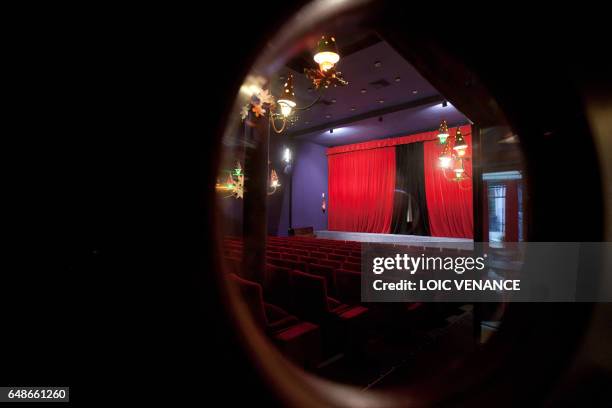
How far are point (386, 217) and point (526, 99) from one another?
463 inches

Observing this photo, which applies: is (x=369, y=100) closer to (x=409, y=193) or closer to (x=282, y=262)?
(x=409, y=193)

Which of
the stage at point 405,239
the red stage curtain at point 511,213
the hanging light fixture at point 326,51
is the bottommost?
the stage at point 405,239

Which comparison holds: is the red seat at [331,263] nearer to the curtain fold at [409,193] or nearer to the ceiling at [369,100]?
the ceiling at [369,100]

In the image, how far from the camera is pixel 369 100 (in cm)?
898

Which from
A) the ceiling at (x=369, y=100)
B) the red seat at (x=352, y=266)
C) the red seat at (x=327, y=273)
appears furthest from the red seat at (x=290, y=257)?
the ceiling at (x=369, y=100)

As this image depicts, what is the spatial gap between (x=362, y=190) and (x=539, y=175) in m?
12.1

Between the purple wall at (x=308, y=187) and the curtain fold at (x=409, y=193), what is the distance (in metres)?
3.57

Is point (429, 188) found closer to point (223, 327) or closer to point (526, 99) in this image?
point (526, 99)

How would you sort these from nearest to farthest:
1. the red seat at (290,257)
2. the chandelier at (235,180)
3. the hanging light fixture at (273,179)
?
the red seat at (290,257) < the chandelier at (235,180) < the hanging light fixture at (273,179)

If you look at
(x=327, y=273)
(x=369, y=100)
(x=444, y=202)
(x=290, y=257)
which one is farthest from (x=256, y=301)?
(x=444, y=202)

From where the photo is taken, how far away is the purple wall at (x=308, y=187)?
12797 millimetres

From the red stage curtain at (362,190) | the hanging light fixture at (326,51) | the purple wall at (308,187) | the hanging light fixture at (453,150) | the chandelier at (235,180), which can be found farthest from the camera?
the red stage curtain at (362,190)

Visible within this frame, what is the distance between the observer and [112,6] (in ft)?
2.01

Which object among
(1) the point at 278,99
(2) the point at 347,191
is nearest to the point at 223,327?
(1) the point at 278,99
